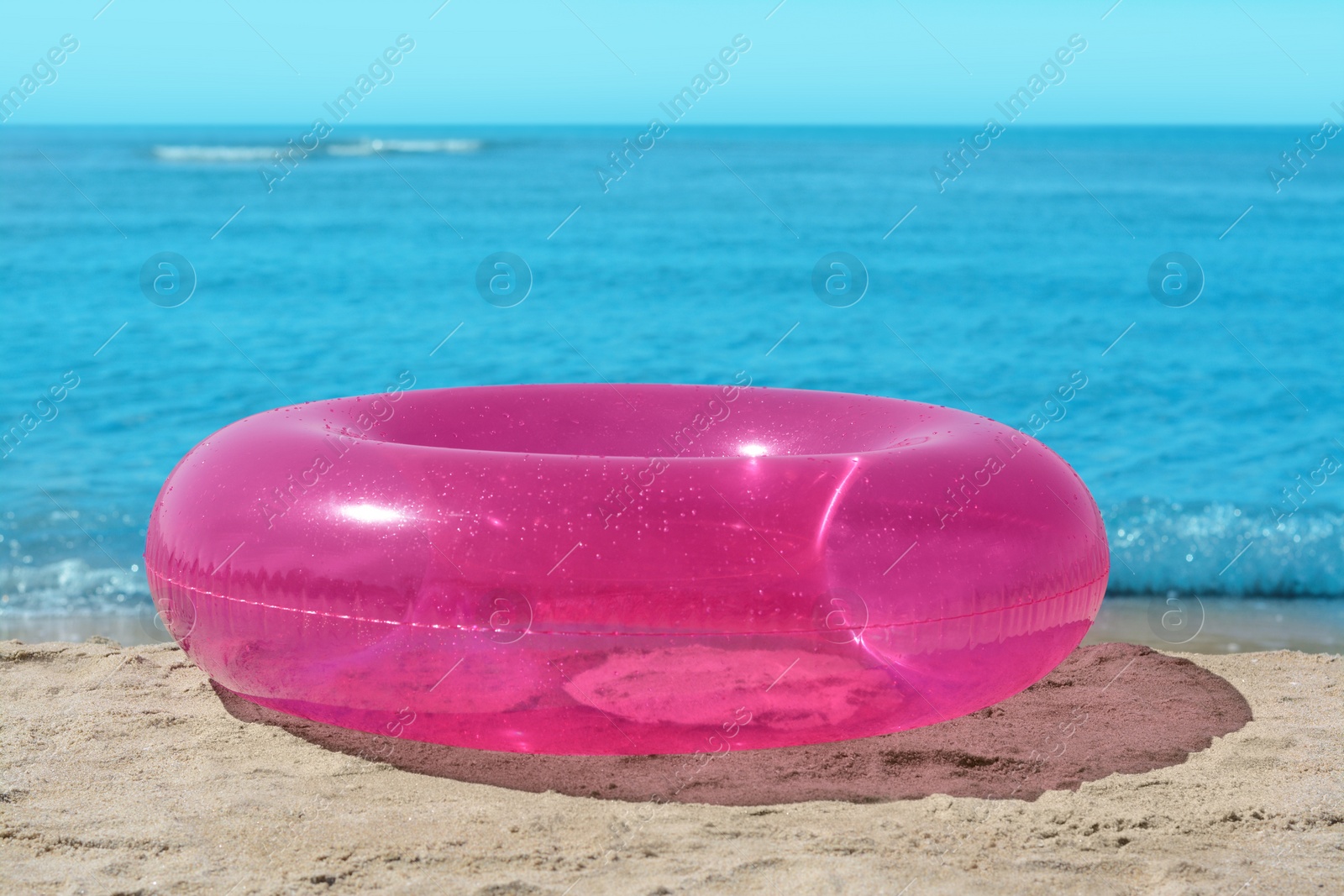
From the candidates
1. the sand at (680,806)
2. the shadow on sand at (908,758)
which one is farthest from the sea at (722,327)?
the sand at (680,806)

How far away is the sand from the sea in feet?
7.91

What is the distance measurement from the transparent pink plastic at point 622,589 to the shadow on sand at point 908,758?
18 centimetres

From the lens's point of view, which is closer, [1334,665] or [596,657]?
[596,657]

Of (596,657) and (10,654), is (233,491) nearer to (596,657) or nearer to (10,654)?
(596,657)

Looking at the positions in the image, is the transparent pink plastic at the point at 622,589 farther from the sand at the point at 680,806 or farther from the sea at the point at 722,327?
the sea at the point at 722,327

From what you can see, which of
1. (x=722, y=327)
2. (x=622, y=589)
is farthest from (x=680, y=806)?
(x=722, y=327)

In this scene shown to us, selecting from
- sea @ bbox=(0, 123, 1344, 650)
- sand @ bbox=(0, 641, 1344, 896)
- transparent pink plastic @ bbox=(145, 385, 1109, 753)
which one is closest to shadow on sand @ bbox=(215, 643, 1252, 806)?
sand @ bbox=(0, 641, 1344, 896)

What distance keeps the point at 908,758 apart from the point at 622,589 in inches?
42.8

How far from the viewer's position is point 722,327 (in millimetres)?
15531

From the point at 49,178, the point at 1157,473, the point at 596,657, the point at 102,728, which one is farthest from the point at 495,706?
the point at 49,178

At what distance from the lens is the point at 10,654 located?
14.0 ft

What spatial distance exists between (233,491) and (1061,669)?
9.25 ft

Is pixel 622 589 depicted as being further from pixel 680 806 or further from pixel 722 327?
pixel 722 327

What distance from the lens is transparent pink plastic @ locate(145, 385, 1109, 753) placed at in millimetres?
2959
